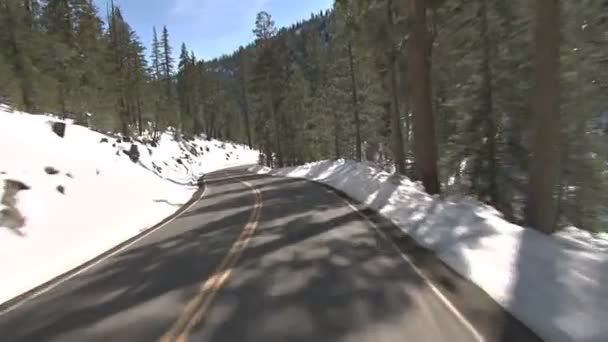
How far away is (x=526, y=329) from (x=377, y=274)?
285cm

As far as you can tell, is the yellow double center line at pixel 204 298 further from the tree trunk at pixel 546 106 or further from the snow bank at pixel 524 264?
the tree trunk at pixel 546 106

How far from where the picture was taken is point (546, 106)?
31.3ft

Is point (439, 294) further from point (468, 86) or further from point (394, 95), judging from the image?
point (394, 95)

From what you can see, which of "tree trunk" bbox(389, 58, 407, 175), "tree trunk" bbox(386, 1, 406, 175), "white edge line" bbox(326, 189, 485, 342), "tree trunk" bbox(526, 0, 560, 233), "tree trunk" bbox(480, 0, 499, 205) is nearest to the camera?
"white edge line" bbox(326, 189, 485, 342)

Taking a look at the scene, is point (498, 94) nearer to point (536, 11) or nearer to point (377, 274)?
point (536, 11)

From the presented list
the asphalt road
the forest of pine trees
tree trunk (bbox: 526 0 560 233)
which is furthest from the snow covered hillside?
tree trunk (bbox: 526 0 560 233)

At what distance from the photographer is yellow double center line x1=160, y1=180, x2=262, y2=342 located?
5856 mm

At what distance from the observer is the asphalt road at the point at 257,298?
5.73 meters

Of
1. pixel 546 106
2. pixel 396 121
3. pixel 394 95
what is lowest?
pixel 546 106

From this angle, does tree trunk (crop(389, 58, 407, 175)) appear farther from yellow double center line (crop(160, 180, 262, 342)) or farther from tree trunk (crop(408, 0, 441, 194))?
yellow double center line (crop(160, 180, 262, 342))

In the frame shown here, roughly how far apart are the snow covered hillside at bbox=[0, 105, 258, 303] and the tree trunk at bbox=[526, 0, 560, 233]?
10.0 metres

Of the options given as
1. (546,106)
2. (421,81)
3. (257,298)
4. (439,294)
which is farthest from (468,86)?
(257,298)

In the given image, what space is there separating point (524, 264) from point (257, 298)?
408 cm

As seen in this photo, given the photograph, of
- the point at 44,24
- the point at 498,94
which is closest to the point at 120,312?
the point at 498,94
